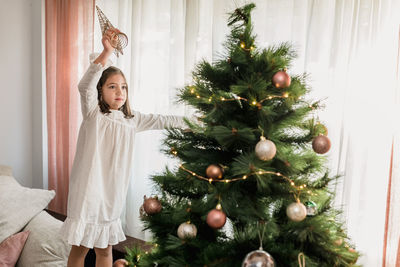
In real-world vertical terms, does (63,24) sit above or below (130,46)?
above

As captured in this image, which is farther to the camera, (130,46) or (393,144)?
(130,46)

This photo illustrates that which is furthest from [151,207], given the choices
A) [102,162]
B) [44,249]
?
[44,249]

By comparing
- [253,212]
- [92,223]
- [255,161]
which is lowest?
[92,223]

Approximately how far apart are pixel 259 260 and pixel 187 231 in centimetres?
21

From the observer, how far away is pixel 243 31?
3.24 ft

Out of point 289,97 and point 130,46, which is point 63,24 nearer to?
point 130,46

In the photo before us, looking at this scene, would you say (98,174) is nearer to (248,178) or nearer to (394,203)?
(248,178)

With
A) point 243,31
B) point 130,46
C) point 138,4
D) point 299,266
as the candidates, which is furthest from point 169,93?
point 299,266

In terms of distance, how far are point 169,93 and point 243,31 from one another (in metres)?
1.10

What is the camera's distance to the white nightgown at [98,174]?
140 cm

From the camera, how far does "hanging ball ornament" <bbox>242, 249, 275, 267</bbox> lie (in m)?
0.76

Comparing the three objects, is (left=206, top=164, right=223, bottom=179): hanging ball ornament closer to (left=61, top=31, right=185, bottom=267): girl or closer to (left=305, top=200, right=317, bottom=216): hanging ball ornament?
(left=305, top=200, right=317, bottom=216): hanging ball ornament

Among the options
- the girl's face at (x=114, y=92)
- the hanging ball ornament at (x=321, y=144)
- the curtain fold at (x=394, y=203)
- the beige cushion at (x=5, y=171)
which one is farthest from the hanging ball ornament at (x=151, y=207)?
the beige cushion at (x=5, y=171)

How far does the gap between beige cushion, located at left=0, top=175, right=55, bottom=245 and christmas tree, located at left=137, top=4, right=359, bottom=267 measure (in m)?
1.24
